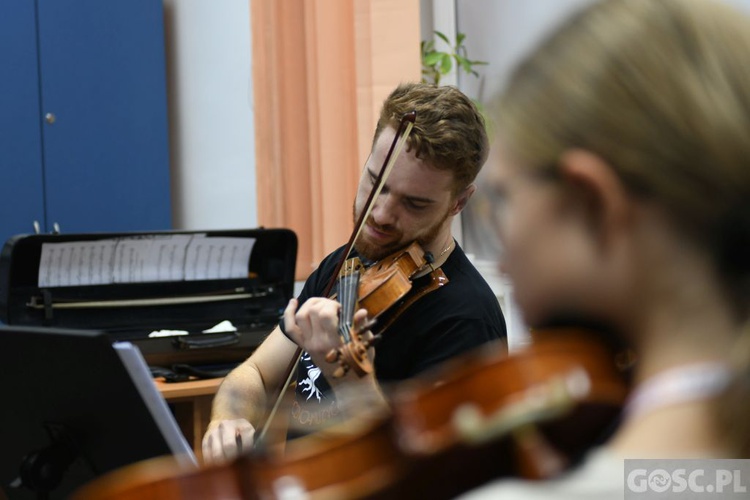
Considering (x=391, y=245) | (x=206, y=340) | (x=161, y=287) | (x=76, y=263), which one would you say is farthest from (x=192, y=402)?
(x=391, y=245)

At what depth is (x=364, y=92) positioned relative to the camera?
267 centimetres

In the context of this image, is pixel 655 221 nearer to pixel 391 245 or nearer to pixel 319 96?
pixel 391 245

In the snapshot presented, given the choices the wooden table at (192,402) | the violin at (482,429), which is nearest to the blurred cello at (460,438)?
the violin at (482,429)

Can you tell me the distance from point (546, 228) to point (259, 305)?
1.98m

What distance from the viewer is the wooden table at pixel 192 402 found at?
6.84ft

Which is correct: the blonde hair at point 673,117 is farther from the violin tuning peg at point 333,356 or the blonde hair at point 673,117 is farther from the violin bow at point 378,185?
the violin bow at point 378,185

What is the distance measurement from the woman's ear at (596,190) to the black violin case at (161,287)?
179 centimetres

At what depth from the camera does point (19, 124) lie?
3312 mm

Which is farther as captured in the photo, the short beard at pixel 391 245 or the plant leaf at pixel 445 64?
the plant leaf at pixel 445 64

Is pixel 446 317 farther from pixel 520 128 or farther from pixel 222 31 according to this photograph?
pixel 222 31

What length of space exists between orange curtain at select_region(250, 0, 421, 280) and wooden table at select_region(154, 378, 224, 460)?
0.77 meters

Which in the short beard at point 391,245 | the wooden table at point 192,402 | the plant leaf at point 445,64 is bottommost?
the wooden table at point 192,402

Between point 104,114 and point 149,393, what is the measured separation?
2.58 meters

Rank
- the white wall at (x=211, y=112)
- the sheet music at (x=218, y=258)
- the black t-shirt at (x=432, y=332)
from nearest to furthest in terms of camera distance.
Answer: the black t-shirt at (x=432, y=332) → the sheet music at (x=218, y=258) → the white wall at (x=211, y=112)
